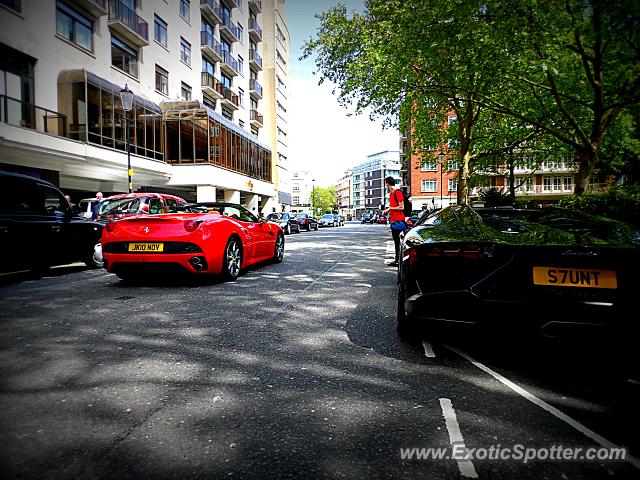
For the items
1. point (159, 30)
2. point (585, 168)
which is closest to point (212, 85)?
point (159, 30)

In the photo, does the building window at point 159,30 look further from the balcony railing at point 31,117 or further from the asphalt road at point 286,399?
the asphalt road at point 286,399

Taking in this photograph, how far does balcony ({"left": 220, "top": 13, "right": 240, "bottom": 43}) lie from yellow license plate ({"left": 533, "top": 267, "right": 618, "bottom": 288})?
1502 inches

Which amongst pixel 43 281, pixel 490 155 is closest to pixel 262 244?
pixel 43 281

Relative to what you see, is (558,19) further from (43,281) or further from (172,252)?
(43,281)

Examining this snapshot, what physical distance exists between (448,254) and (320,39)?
2010cm

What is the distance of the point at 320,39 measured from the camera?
2016cm

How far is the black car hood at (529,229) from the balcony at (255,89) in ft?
140

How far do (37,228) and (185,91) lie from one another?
987 inches

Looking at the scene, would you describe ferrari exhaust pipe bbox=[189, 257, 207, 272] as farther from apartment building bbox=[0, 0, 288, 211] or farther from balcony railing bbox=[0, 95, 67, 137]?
balcony railing bbox=[0, 95, 67, 137]

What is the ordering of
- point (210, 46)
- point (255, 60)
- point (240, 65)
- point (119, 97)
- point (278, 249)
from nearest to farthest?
point (278, 249) < point (119, 97) < point (210, 46) < point (240, 65) < point (255, 60)

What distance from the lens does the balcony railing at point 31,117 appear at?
14344 mm

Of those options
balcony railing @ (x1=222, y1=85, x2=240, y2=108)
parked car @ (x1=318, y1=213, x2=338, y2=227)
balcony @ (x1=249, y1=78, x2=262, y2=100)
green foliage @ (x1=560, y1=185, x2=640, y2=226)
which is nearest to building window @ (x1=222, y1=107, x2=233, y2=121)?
balcony railing @ (x1=222, y1=85, x2=240, y2=108)

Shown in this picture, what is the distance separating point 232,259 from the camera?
6.55 metres

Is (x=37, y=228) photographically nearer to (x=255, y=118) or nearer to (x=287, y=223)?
(x=287, y=223)
